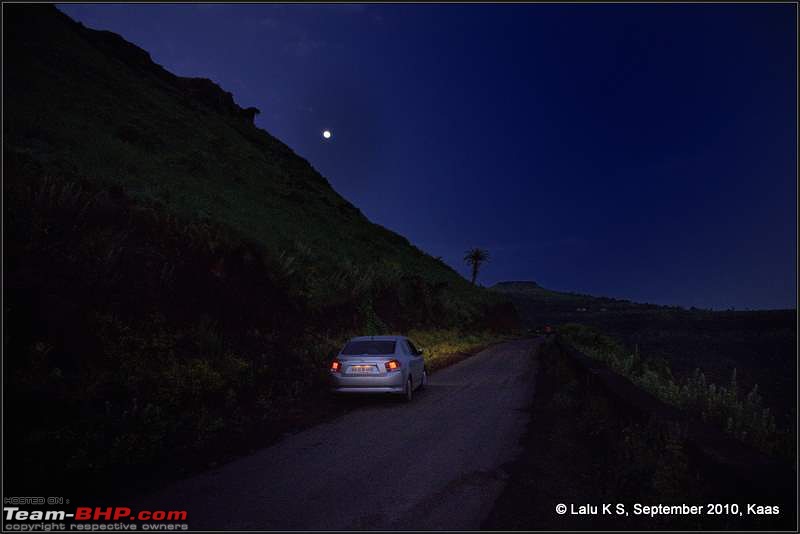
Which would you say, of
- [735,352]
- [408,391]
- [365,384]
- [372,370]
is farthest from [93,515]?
[735,352]

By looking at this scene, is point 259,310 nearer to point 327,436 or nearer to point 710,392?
point 327,436

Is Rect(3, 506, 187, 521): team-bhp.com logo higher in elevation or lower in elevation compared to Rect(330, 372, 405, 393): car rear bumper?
lower

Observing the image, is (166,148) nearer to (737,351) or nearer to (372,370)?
(372,370)

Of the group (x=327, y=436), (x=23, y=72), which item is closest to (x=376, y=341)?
(x=327, y=436)

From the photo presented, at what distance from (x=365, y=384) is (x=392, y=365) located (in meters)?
0.73

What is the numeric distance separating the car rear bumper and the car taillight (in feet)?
0.44

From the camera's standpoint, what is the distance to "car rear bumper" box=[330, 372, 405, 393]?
9.81 m

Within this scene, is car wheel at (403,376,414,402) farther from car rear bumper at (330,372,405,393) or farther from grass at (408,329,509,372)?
grass at (408,329,509,372)

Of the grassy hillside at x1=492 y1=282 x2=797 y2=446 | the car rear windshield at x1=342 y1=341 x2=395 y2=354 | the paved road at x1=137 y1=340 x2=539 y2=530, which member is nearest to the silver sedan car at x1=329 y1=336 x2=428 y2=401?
the car rear windshield at x1=342 y1=341 x2=395 y2=354

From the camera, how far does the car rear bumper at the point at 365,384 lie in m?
9.81

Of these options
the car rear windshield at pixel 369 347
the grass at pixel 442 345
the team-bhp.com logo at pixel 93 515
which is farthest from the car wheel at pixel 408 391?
the grass at pixel 442 345

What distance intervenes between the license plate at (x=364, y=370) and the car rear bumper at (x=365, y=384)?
0.11 m

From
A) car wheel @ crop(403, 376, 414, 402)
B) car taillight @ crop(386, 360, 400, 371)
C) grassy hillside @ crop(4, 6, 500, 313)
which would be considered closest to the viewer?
car taillight @ crop(386, 360, 400, 371)

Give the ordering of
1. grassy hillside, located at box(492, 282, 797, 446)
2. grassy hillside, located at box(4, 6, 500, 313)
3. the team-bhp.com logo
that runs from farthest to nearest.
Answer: grassy hillside, located at box(4, 6, 500, 313), grassy hillside, located at box(492, 282, 797, 446), the team-bhp.com logo
